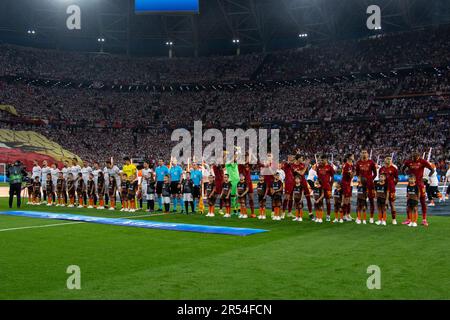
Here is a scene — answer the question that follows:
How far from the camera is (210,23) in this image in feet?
176

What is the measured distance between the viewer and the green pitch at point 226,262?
5793 mm

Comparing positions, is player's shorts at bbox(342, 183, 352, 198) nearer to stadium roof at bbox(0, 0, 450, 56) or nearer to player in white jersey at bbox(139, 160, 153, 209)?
player in white jersey at bbox(139, 160, 153, 209)

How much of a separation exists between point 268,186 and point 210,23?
42389 millimetres

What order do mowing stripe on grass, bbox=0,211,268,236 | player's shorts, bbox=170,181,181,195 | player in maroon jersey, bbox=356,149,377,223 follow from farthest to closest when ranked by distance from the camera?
player's shorts, bbox=170,181,181,195 → player in maroon jersey, bbox=356,149,377,223 → mowing stripe on grass, bbox=0,211,268,236

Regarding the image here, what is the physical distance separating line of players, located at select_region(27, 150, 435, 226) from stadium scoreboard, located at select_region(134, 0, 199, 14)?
19.5 ft

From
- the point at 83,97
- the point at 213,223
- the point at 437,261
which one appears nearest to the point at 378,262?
the point at 437,261

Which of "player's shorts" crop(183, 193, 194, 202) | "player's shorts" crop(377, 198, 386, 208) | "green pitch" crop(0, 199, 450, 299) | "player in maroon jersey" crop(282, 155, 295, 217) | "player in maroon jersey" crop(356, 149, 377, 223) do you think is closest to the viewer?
"green pitch" crop(0, 199, 450, 299)

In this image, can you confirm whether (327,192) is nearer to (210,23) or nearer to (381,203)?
(381,203)

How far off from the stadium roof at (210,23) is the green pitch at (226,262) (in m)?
39.5

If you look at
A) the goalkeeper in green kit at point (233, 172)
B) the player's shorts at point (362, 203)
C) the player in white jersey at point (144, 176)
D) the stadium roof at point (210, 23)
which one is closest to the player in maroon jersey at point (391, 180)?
the player's shorts at point (362, 203)

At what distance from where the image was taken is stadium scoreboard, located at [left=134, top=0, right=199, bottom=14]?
17.6 m

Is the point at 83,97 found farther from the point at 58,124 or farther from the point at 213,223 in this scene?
the point at 213,223

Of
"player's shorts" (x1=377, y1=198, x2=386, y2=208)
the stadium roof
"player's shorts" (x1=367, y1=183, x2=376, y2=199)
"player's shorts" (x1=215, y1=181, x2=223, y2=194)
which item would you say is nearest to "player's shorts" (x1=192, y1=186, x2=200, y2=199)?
"player's shorts" (x1=215, y1=181, x2=223, y2=194)

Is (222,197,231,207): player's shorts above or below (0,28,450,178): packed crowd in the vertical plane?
below
